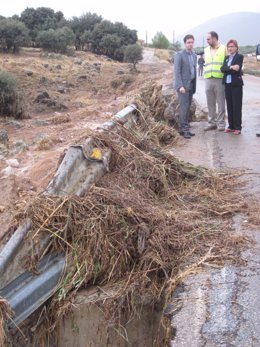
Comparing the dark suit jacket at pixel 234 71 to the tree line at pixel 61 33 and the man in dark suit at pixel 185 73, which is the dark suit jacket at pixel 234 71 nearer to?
the man in dark suit at pixel 185 73

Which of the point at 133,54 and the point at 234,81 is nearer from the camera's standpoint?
the point at 234,81

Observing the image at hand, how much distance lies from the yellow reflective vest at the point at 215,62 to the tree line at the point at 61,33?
26.4 m

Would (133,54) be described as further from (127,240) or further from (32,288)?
(32,288)

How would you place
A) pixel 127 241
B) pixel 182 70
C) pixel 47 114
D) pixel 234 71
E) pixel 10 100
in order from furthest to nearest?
pixel 47 114, pixel 10 100, pixel 182 70, pixel 234 71, pixel 127 241

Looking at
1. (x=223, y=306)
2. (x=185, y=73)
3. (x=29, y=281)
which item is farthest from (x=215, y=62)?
(x=223, y=306)

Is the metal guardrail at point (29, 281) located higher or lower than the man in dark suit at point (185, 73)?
lower

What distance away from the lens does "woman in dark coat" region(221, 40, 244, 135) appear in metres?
9.59

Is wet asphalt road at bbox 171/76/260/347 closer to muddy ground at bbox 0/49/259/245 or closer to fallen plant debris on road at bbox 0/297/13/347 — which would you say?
fallen plant debris on road at bbox 0/297/13/347

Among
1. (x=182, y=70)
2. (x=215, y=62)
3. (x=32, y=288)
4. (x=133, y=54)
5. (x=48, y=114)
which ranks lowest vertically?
(x=48, y=114)

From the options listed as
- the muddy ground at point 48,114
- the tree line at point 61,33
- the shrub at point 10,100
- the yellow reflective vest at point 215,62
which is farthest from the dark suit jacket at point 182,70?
the tree line at point 61,33

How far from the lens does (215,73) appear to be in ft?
32.4

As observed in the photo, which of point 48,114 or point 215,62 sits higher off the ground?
point 215,62

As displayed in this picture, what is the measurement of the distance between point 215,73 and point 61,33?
33.0 meters

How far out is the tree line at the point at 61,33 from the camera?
35.3m
